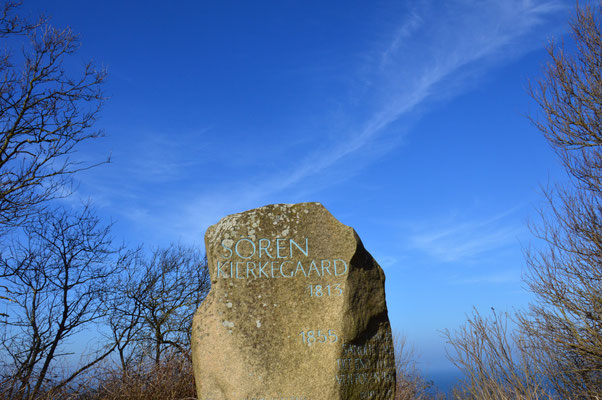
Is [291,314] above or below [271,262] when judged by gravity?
below

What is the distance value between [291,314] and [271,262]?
24.6 inches

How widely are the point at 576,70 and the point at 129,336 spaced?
10.1 meters

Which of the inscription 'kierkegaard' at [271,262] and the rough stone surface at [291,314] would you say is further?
the inscription 'kierkegaard' at [271,262]

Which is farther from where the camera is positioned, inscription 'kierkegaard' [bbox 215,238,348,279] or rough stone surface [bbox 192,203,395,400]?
inscription 'kierkegaard' [bbox 215,238,348,279]

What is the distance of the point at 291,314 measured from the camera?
4.96m

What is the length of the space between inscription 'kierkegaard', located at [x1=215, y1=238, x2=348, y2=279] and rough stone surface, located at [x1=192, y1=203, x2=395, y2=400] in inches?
0.4

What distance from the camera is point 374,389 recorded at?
499 cm

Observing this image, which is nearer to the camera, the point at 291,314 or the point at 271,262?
the point at 291,314

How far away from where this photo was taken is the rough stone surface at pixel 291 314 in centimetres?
479

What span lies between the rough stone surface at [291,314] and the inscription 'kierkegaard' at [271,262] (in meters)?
0.01

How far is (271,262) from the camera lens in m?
5.20

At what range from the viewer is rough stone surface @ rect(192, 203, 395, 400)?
4.79m

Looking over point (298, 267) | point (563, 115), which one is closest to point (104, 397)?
point (298, 267)

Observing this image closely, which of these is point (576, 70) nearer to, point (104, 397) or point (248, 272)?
point (248, 272)
